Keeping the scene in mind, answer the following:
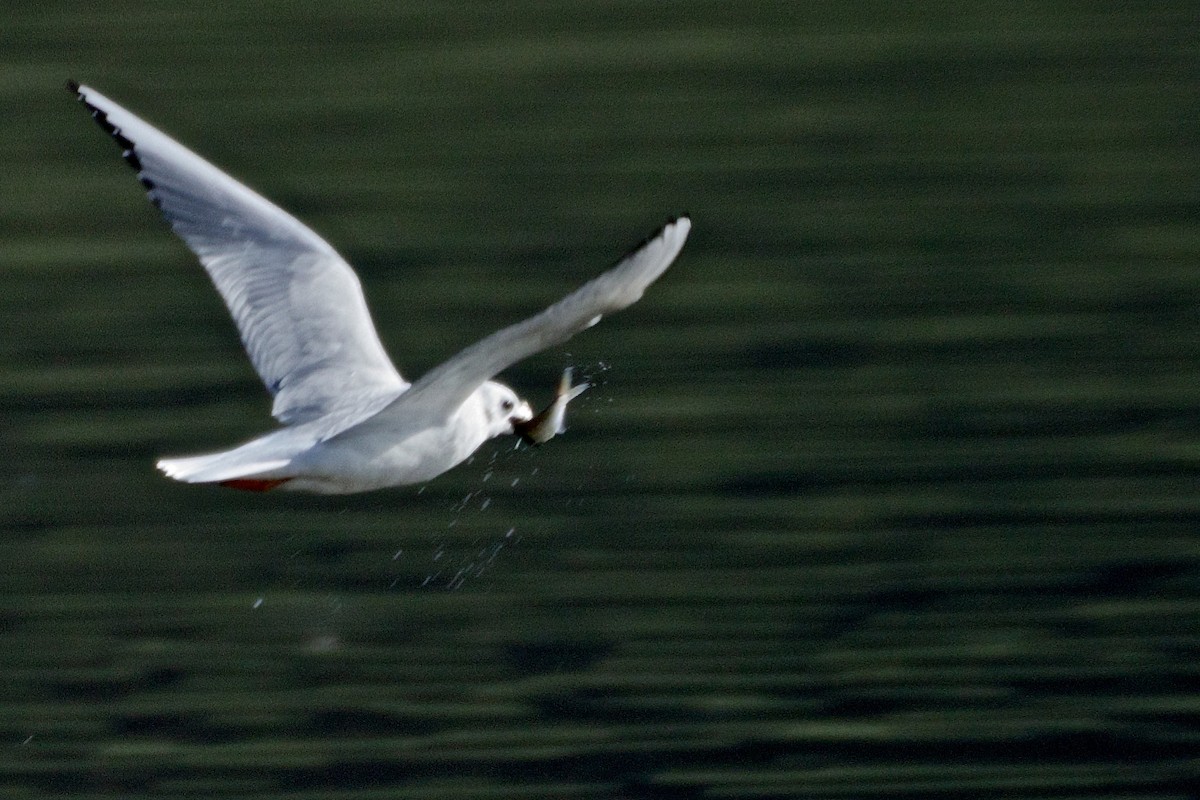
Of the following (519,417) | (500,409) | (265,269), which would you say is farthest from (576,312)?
(265,269)

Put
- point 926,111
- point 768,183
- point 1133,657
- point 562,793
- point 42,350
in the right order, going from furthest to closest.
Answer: point 926,111 → point 768,183 → point 42,350 → point 1133,657 → point 562,793

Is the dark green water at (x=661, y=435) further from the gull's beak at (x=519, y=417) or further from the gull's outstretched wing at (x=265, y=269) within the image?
the gull's outstretched wing at (x=265, y=269)

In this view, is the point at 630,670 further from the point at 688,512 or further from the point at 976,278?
the point at 976,278

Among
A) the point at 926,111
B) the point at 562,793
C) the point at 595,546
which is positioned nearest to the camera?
the point at 562,793

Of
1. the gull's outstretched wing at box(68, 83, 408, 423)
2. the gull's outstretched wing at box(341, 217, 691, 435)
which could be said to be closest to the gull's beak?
→ the gull's outstretched wing at box(68, 83, 408, 423)

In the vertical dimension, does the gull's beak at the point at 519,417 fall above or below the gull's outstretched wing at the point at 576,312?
below

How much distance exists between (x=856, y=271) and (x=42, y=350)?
2.66 meters

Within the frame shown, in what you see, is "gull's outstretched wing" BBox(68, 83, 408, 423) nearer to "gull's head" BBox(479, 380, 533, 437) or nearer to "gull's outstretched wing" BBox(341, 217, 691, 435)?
"gull's head" BBox(479, 380, 533, 437)

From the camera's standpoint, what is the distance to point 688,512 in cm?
677

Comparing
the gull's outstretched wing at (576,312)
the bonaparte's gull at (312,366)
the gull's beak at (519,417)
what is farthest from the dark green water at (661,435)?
the gull's outstretched wing at (576,312)

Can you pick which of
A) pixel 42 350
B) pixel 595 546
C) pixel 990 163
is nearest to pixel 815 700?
pixel 595 546

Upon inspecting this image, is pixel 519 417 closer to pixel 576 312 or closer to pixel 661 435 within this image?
pixel 661 435

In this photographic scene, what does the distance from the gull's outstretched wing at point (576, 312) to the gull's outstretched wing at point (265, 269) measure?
103cm

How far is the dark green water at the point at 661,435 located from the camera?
5969mm
